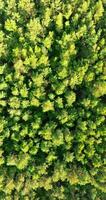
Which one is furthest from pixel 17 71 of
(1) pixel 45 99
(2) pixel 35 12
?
(2) pixel 35 12

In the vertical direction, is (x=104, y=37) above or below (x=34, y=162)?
above

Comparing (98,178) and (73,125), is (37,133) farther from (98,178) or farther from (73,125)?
(98,178)

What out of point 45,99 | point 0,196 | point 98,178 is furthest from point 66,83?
point 0,196

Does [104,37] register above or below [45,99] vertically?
above

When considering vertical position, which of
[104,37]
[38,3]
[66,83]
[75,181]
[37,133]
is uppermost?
[38,3]

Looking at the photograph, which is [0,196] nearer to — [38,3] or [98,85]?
[98,85]

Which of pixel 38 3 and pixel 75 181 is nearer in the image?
pixel 75 181
